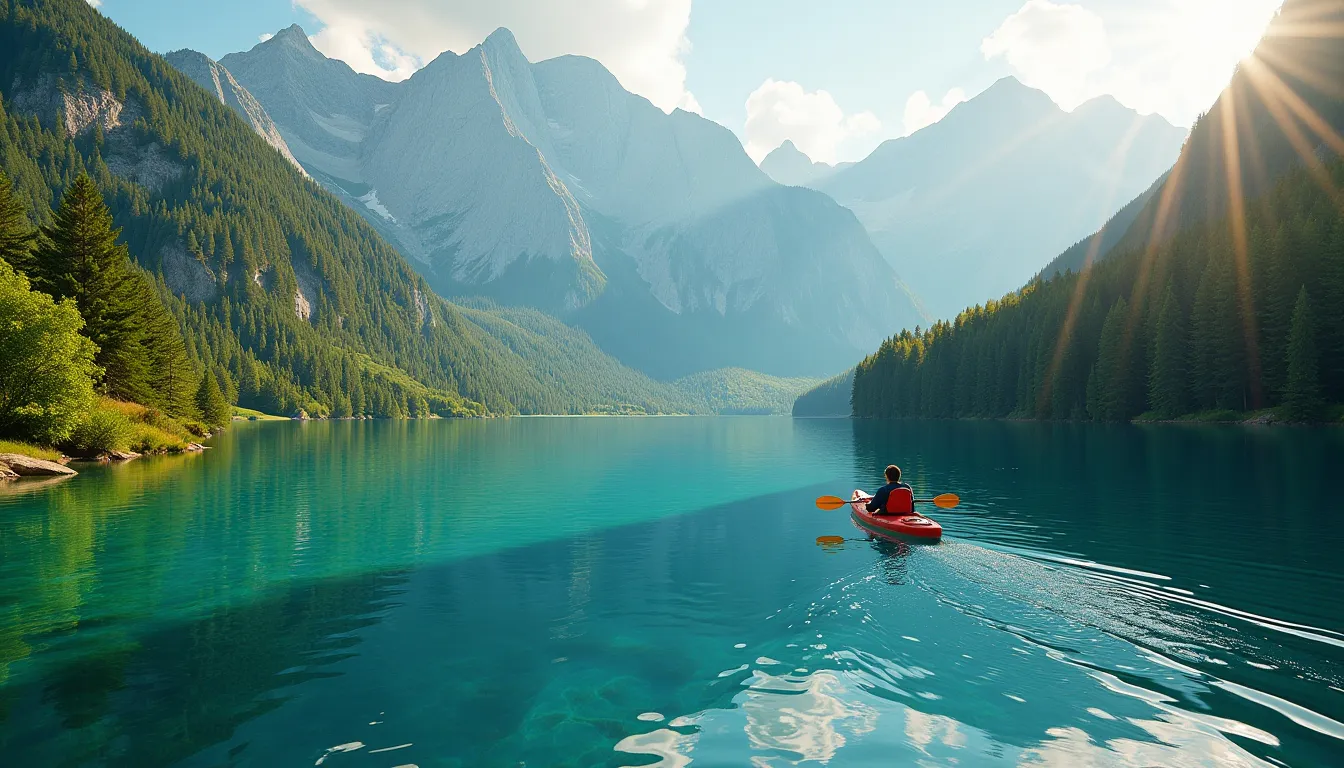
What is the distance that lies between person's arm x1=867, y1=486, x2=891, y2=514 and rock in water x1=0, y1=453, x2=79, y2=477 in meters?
51.9

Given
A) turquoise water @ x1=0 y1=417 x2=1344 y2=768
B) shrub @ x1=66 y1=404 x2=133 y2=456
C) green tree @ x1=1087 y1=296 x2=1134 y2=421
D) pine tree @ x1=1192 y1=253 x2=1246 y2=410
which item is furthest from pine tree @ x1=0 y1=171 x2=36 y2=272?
green tree @ x1=1087 y1=296 x2=1134 y2=421

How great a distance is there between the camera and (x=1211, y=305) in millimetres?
84188

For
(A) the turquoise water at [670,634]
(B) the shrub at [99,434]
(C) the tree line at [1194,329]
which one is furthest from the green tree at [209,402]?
(C) the tree line at [1194,329]

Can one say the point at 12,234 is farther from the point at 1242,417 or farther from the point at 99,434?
the point at 1242,417

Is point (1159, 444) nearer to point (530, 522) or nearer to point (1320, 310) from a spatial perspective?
point (1320, 310)

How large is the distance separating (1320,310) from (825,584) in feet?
285

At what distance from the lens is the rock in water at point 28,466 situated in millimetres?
40719

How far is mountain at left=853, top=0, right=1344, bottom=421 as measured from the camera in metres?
74.7

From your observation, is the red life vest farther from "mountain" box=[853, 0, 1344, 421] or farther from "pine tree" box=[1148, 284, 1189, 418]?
"pine tree" box=[1148, 284, 1189, 418]

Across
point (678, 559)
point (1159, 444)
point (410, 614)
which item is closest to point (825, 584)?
point (678, 559)

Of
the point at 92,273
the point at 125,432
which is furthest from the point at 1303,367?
the point at 92,273

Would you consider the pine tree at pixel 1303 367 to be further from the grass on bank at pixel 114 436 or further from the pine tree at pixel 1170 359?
the grass on bank at pixel 114 436

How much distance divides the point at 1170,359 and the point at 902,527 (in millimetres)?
88489

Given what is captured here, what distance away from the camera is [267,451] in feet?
224
